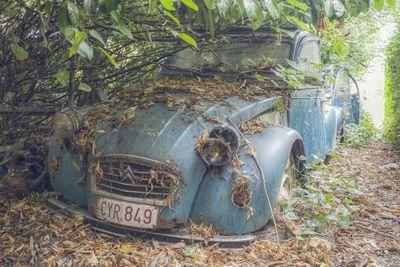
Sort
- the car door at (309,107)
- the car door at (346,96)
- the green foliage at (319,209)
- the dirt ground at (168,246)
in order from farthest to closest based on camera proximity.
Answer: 1. the car door at (346,96)
2. the car door at (309,107)
3. the green foliage at (319,209)
4. the dirt ground at (168,246)

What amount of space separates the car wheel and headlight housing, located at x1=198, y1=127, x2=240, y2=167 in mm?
591

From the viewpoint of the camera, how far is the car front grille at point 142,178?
2764mm

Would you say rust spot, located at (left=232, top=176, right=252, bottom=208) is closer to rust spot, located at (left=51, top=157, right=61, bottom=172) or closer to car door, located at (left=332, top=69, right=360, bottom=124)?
rust spot, located at (left=51, top=157, right=61, bottom=172)

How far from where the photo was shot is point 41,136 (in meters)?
3.90

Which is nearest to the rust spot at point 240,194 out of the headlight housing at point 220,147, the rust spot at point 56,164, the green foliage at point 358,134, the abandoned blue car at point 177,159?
the abandoned blue car at point 177,159

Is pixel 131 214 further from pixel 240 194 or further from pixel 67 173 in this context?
pixel 67 173

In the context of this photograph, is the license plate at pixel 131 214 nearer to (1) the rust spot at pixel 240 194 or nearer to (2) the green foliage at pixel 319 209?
(1) the rust spot at pixel 240 194

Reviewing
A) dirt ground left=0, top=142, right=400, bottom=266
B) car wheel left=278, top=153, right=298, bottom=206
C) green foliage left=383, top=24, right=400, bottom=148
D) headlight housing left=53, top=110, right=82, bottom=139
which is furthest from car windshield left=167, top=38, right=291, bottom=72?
green foliage left=383, top=24, right=400, bottom=148

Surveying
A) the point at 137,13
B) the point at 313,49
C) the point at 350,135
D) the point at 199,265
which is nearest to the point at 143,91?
the point at 137,13

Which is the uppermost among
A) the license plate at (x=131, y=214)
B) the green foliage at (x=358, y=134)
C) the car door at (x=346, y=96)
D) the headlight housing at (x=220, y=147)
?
the headlight housing at (x=220, y=147)

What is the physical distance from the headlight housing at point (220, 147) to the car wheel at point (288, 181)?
1.94 ft

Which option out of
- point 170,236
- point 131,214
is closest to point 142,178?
point 131,214

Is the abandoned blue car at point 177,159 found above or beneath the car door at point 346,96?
above

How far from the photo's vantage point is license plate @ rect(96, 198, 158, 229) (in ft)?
9.00
